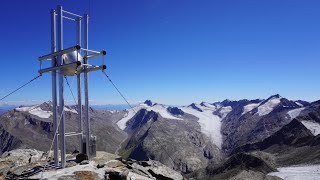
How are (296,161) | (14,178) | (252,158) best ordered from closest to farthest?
(14,178) → (296,161) → (252,158)

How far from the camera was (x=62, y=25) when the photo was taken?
23750 millimetres

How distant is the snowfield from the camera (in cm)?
9838

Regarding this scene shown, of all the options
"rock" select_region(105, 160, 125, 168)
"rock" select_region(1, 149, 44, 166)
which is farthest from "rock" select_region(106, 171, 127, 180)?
"rock" select_region(1, 149, 44, 166)

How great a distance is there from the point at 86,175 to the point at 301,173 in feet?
324

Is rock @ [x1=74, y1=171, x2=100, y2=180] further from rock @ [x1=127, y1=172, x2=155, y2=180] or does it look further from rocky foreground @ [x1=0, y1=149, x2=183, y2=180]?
rock @ [x1=127, y1=172, x2=155, y2=180]

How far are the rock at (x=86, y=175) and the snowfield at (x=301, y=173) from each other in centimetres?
9002

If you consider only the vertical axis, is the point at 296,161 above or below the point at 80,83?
below

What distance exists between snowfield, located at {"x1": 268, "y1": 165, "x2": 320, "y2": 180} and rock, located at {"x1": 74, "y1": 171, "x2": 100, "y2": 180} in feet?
295

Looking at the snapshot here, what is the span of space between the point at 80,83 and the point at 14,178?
846cm

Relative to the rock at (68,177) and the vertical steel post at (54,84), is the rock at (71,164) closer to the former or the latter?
the vertical steel post at (54,84)

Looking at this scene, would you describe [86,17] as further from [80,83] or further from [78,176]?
[78,176]

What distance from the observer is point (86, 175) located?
70.3ft

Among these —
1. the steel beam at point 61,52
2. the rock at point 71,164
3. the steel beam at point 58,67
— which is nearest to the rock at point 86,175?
the rock at point 71,164

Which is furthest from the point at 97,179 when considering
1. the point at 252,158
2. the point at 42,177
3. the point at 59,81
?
the point at 252,158
